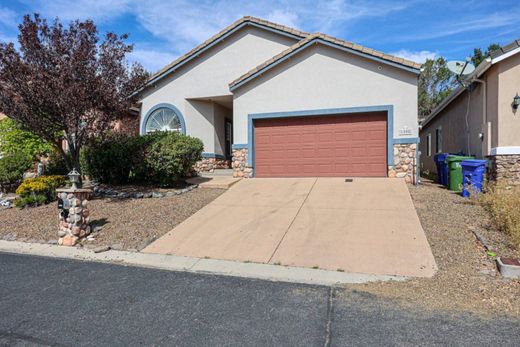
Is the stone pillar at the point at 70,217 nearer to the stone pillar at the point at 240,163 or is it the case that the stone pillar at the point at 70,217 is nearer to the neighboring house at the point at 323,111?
the neighboring house at the point at 323,111

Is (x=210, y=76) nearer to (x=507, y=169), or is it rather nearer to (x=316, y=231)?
(x=316, y=231)

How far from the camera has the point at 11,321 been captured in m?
3.96

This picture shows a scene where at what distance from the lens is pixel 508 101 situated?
9969 millimetres

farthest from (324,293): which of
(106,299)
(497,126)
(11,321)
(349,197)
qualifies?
(497,126)

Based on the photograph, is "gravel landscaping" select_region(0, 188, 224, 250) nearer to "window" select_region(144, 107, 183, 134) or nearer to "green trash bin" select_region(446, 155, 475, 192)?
"window" select_region(144, 107, 183, 134)

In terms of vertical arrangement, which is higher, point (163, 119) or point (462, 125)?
point (163, 119)

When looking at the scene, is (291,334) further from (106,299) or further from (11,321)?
(11,321)

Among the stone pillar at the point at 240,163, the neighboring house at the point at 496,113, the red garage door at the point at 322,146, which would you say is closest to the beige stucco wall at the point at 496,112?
the neighboring house at the point at 496,113

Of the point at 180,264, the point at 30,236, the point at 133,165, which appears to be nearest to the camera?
the point at 180,264

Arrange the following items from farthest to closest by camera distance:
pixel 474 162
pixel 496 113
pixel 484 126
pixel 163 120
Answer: pixel 163 120, pixel 484 126, pixel 496 113, pixel 474 162

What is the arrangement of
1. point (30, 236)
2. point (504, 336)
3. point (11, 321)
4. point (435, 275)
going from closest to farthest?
point (504, 336) → point (11, 321) → point (435, 275) → point (30, 236)

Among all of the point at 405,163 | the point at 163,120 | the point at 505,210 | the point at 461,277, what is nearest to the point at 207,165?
the point at 163,120

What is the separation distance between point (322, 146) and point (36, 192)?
361 inches

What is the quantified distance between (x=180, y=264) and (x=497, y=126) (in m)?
9.51
